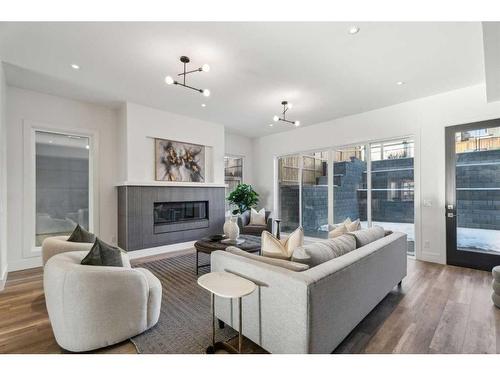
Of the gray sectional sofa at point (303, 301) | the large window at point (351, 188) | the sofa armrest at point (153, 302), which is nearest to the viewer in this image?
the gray sectional sofa at point (303, 301)

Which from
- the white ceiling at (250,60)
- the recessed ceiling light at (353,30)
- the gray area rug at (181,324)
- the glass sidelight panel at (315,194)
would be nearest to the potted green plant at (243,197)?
the glass sidelight panel at (315,194)

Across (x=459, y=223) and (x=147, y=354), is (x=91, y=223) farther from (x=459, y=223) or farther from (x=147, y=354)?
(x=459, y=223)

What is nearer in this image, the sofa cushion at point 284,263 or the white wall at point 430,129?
the sofa cushion at point 284,263

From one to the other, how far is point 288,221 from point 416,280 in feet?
12.7

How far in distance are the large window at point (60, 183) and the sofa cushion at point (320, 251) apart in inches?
178

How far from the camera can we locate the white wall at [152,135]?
15.5ft

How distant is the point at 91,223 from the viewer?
4703mm

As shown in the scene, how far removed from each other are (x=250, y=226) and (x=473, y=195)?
162 inches

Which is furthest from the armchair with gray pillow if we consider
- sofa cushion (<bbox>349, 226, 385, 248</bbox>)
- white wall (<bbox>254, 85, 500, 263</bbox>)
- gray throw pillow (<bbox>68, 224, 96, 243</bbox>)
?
gray throw pillow (<bbox>68, 224, 96, 243</bbox>)

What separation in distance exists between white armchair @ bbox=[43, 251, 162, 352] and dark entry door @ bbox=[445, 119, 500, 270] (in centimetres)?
481

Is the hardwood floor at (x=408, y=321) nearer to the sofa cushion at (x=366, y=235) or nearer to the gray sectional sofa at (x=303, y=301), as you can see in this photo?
the gray sectional sofa at (x=303, y=301)
